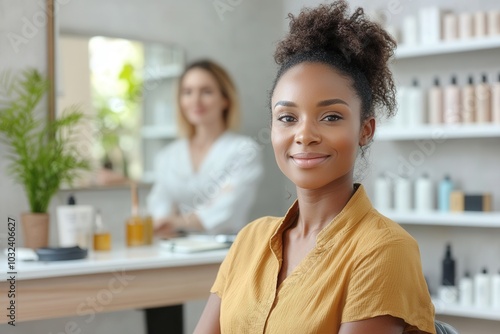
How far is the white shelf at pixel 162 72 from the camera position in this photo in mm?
3014

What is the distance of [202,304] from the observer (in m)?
3.26

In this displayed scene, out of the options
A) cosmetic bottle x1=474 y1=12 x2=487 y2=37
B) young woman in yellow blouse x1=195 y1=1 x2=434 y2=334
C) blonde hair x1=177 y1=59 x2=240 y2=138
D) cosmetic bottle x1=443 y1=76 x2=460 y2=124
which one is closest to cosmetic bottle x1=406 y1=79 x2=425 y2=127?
cosmetic bottle x1=443 y1=76 x2=460 y2=124

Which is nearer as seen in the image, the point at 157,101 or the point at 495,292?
the point at 495,292

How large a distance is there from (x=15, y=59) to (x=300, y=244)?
183 centimetres

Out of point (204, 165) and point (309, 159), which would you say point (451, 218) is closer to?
point (204, 165)

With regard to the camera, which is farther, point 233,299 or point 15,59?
point 15,59

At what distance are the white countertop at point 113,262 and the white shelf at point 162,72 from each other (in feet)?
2.84

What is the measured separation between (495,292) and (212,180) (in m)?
1.34

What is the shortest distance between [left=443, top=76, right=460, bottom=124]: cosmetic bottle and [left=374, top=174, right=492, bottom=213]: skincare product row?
0.27 m

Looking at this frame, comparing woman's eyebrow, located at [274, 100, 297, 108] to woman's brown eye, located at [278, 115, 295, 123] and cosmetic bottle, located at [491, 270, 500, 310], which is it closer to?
woman's brown eye, located at [278, 115, 295, 123]

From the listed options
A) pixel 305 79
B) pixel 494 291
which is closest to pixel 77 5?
pixel 305 79

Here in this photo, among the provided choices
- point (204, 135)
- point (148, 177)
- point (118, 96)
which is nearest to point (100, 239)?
point (148, 177)

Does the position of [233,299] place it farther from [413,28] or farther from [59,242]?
[413,28]

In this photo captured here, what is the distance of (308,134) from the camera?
1.09 m
